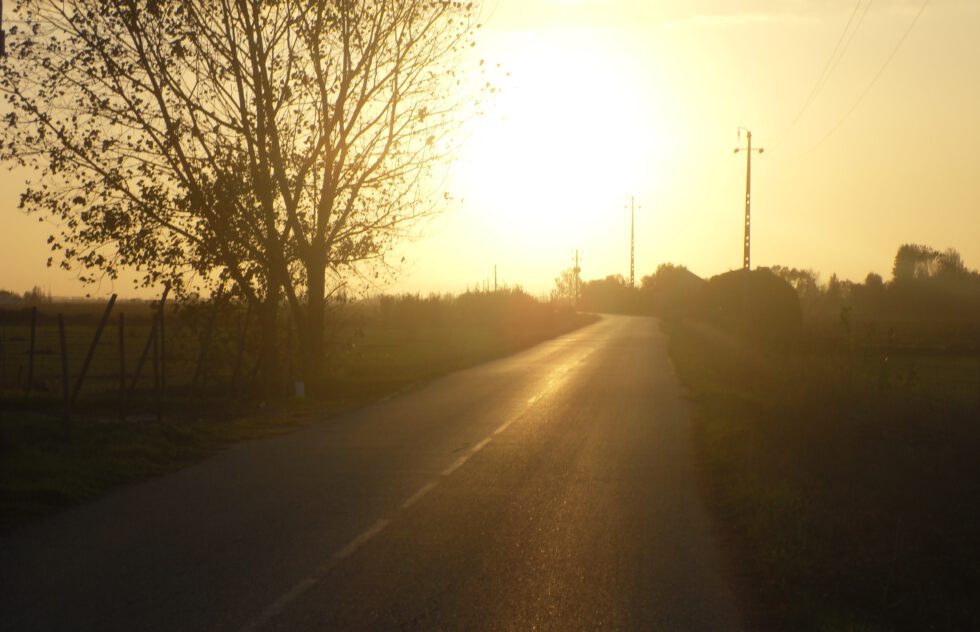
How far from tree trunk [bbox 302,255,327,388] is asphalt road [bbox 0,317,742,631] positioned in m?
9.84

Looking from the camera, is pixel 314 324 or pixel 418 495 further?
pixel 314 324

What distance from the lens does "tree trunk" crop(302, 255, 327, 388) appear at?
88.4 ft

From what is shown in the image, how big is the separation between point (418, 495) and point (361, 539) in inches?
90.6

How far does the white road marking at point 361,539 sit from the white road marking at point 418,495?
0.82 metres

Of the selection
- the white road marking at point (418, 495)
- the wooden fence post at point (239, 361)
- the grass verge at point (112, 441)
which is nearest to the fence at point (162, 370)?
the wooden fence post at point (239, 361)

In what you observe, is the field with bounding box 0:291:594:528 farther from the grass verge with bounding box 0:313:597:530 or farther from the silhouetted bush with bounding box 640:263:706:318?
the silhouetted bush with bounding box 640:263:706:318

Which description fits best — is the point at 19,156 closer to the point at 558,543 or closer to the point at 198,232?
the point at 198,232

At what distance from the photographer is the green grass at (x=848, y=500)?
7.87m

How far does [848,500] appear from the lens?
432 inches

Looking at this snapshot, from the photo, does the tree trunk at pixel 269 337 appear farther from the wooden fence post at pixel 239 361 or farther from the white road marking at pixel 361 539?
the white road marking at pixel 361 539

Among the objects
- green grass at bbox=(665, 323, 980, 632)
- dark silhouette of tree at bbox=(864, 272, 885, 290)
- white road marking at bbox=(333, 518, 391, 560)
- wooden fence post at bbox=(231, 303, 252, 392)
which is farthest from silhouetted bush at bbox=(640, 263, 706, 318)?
white road marking at bbox=(333, 518, 391, 560)

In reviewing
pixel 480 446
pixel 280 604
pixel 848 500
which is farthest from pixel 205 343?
pixel 280 604

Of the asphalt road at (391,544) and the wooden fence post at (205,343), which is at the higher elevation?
the wooden fence post at (205,343)

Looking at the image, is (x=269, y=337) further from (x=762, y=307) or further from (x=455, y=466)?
(x=762, y=307)
